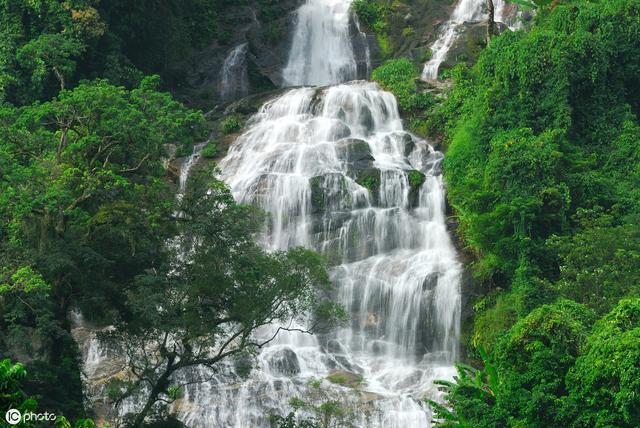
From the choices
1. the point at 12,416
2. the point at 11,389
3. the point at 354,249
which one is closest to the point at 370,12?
the point at 354,249

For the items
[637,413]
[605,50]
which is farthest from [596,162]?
[637,413]

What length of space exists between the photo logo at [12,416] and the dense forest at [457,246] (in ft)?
23.5

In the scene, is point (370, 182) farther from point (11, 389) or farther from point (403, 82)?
point (11, 389)

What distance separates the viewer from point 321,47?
43031 mm

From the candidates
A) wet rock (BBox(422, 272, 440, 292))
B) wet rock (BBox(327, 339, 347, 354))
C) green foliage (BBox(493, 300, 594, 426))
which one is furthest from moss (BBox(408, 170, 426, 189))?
green foliage (BBox(493, 300, 594, 426))

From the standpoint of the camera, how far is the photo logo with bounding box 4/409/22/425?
31.0 ft

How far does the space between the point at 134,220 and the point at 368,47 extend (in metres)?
23.3

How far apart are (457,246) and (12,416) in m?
20.4

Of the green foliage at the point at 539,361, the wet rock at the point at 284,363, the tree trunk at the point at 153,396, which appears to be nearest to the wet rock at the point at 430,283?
the wet rock at the point at 284,363

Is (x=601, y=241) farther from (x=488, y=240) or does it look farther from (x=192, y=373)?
(x=192, y=373)

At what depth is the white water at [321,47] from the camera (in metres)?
42.0

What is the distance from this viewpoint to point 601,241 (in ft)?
76.5

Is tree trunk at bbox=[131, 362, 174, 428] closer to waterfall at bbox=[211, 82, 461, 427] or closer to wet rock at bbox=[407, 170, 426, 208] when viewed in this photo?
waterfall at bbox=[211, 82, 461, 427]

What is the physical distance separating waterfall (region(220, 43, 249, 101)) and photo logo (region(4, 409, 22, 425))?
103 feet
